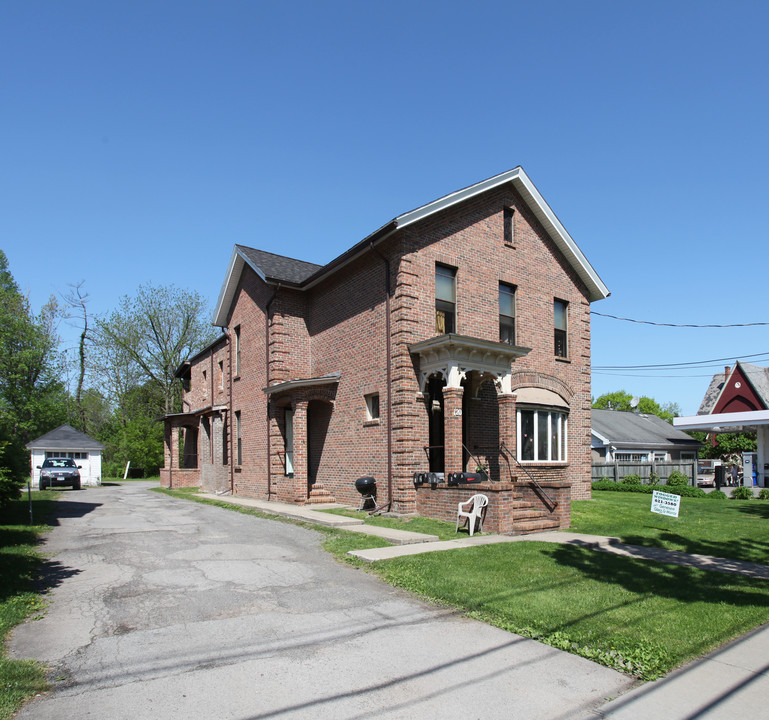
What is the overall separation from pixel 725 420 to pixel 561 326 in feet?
47.8

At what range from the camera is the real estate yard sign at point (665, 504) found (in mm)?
13031

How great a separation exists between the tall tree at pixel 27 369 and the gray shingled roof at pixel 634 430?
41.7 metres

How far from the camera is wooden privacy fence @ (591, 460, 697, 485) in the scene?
2800 cm

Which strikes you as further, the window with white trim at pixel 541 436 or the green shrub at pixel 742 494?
the green shrub at pixel 742 494

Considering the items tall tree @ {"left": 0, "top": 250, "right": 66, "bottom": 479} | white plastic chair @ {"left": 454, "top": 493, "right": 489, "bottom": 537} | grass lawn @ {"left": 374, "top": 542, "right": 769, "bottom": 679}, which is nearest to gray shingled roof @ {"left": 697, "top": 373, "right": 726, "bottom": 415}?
white plastic chair @ {"left": 454, "top": 493, "right": 489, "bottom": 537}

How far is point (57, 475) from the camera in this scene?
29.8 m

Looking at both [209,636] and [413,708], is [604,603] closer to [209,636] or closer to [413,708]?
[413,708]

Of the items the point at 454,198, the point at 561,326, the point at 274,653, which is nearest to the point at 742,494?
the point at 561,326

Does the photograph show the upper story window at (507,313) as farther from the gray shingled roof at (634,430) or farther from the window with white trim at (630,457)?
the window with white trim at (630,457)

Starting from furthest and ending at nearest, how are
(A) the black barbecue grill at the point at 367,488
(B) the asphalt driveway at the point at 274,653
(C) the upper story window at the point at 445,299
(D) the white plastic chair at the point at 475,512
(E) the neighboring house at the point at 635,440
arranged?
(E) the neighboring house at the point at 635,440, (C) the upper story window at the point at 445,299, (A) the black barbecue grill at the point at 367,488, (D) the white plastic chair at the point at 475,512, (B) the asphalt driveway at the point at 274,653

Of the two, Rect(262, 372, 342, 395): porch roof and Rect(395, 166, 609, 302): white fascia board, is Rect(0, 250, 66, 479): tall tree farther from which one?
Rect(395, 166, 609, 302): white fascia board

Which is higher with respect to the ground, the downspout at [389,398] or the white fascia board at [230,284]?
the white fascia board at [230,284]

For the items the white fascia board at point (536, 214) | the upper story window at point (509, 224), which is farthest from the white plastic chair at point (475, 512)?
the upper story window at point (509, 224)

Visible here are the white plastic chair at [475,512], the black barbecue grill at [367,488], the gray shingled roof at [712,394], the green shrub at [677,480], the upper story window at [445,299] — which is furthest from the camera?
the gray shingled roof at [712,394]
